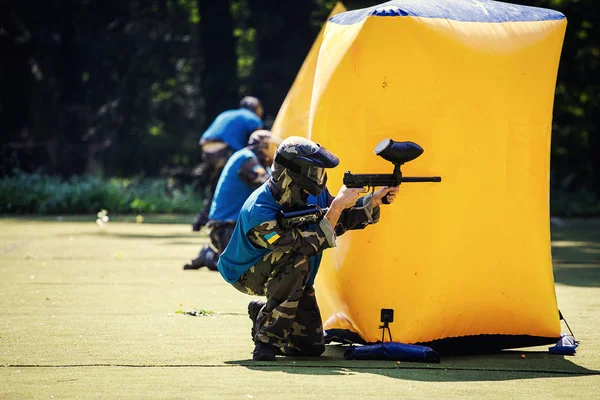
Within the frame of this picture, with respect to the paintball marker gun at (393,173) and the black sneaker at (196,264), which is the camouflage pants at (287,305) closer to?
the paintball marker gun at (393,173)

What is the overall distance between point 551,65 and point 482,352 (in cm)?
205

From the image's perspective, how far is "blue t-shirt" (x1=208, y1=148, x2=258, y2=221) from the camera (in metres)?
12.7

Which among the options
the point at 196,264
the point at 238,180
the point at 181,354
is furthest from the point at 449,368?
the point at 196,264

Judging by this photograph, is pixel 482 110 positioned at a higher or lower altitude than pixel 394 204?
higher

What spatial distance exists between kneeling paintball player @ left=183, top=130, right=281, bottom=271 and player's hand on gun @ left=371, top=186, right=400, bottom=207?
4.97 metres

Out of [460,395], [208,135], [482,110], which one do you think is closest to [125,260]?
[208,135]

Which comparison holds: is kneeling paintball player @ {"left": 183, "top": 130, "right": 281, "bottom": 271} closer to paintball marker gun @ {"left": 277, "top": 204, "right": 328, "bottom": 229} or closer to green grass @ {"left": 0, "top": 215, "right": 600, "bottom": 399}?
green grass @ {"left": 0, "top": 215, "right": 600, "bottom": 399}

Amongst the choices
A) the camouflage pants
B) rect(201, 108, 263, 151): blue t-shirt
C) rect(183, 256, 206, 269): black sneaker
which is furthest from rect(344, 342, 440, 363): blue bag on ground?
rect(201, 108, 263, 151): blue t-shirt

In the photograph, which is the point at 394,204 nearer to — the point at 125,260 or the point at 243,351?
the point at 243,351

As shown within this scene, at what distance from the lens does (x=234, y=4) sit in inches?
1673

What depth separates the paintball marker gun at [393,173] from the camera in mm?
7094

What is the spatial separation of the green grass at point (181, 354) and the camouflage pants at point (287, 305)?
19cm

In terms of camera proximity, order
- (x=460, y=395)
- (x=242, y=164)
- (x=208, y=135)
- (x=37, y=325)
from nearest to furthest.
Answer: (x=460, y=395) < (x=37, y=325) < (x=242, y=164) < (x=208, y=135)

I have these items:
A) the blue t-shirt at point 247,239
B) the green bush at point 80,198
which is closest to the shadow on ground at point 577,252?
the blue t-shirt at point 247,239
